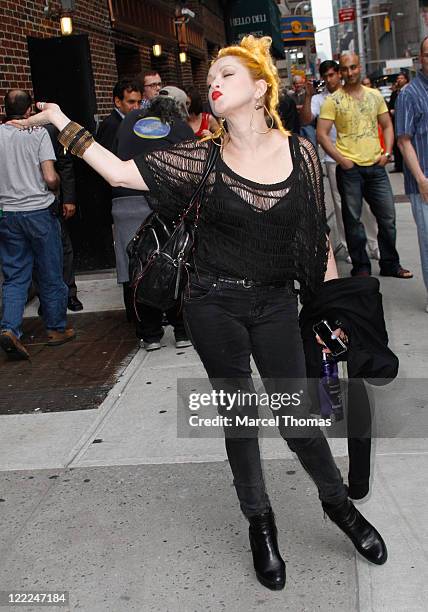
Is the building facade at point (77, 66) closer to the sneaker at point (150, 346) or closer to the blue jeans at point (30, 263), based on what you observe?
the blue jeans at point (30, 263)

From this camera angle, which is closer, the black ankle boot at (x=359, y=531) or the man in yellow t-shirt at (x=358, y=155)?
the black ankle boot at (x=359, y=531)

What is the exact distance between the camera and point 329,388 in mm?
3664

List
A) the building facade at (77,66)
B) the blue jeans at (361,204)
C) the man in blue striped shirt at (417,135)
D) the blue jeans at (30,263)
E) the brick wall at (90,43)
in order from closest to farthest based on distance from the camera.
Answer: the man in blue striped shirt at (417,135), the blue jeans at (30,263), the blue jeans at (361,204), the brick wall at (90,43), the building facade at (77,66)

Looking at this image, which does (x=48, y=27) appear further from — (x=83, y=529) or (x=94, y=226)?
(x=83, y=529)

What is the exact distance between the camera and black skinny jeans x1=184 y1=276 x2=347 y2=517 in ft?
10.3

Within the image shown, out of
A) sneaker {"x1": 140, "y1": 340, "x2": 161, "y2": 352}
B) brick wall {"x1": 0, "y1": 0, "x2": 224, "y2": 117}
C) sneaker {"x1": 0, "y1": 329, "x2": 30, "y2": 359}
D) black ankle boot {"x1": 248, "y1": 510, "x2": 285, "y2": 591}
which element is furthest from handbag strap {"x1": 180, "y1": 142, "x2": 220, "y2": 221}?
brick wall {"x1": 0, "y1": 0, "x2": 224, "y2": 117}

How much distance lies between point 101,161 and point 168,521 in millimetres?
1564

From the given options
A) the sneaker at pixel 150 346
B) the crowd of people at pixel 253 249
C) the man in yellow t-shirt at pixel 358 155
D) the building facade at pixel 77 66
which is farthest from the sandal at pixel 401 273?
the crowd of people at pixel 253 249

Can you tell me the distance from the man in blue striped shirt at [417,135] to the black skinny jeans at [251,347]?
10.9 ft

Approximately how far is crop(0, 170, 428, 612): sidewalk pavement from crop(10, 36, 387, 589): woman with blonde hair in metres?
0.16

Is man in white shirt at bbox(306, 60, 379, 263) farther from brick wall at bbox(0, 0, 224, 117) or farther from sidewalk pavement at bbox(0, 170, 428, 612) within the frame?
sidewalk pavement at bbox(0, 170, 428, 612)

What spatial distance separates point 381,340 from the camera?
339 cm

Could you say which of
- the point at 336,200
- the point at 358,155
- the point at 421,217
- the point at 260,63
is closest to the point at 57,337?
the point at 421,217

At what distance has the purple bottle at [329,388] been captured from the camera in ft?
11.5
